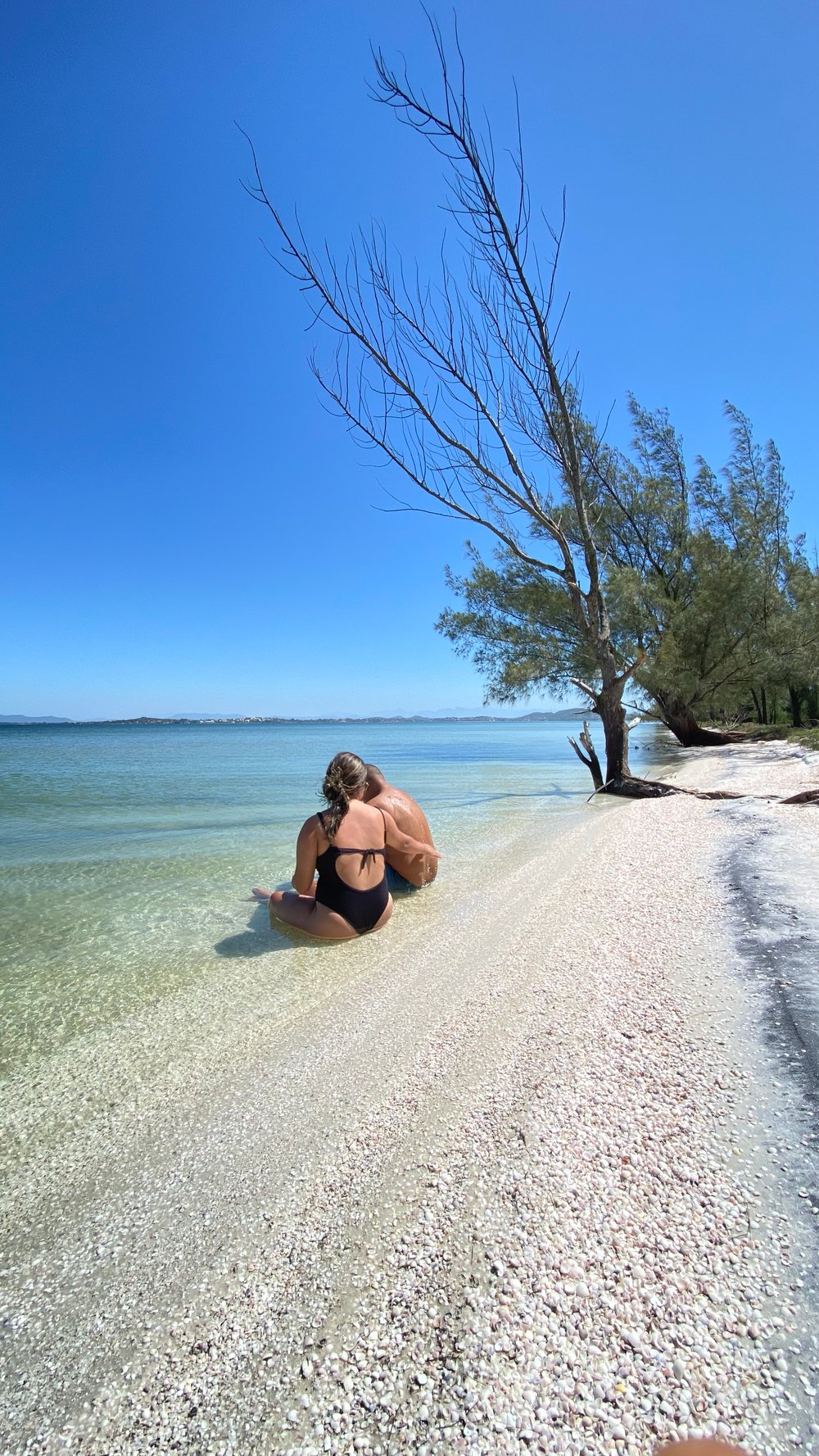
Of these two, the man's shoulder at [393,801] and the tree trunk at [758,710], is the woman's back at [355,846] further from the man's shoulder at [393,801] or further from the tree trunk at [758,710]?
the tree trunk at [758,710]

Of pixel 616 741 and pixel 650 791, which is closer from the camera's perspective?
pixel 650 791

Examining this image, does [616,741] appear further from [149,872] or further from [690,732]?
[690,732]

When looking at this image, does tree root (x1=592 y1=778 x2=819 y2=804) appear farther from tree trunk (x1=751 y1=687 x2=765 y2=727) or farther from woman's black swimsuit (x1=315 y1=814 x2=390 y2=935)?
tree trunk (x1=751 y1=687 x2=765 y2=727)

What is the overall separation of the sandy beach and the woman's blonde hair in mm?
1379

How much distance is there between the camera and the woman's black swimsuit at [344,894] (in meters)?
4.30

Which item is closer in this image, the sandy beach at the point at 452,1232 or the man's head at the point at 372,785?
the sandy beach at the point at 452,1232

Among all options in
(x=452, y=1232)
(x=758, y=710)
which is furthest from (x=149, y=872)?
(x=758, y=710)

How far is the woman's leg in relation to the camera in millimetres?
4324

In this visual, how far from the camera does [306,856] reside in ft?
14.1

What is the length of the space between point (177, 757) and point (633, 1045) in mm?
29167

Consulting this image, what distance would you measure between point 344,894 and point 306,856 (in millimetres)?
390

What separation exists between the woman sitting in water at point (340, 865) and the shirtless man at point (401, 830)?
70 cm

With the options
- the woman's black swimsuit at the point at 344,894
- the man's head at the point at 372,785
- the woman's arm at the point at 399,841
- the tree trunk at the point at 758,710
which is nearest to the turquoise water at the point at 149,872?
the woman's black swimsuit at the point at 344,894

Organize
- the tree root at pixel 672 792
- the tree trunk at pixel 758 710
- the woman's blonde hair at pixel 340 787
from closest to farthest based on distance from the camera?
the woman's blonde hair at pixel 340 787, the tree root at pixel 672 792, the tree trunk at pixel 758 710
